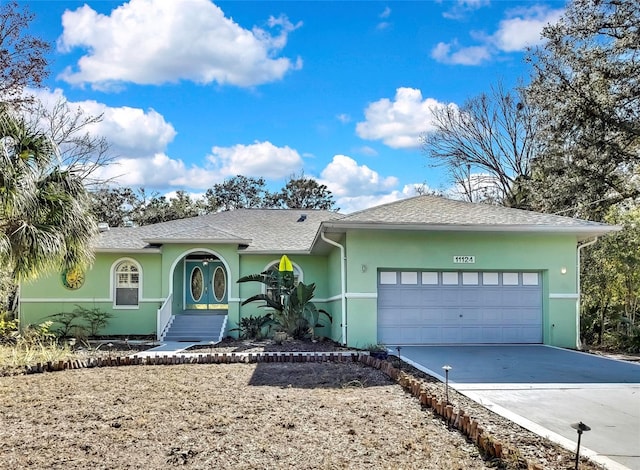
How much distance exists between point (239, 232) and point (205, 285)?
238 cm

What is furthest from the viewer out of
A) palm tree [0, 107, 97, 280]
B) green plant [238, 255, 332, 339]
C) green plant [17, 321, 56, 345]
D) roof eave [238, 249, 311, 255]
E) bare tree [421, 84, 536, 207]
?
bare tree [421, 84, 536, 207]

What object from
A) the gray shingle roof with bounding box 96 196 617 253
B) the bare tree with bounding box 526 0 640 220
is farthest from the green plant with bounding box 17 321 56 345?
the bare tree with bounding box 526 0 640 220

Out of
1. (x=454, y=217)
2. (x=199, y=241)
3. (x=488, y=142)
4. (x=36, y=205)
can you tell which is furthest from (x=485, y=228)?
(x=488, y=142)

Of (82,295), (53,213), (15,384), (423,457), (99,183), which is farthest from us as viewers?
(99,183)

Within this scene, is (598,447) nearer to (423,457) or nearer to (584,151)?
(423,457)

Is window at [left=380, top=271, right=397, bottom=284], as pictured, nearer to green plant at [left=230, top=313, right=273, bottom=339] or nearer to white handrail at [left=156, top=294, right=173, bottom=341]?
green plant at [left=230, top=313, right=273, bottom=339]

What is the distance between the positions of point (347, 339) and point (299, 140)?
14.8 metres

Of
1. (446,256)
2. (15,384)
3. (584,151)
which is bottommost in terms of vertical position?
(15,384)

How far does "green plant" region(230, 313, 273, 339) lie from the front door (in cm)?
314

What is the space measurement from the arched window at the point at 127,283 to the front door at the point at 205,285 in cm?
210

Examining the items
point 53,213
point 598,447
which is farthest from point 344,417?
point 53,213

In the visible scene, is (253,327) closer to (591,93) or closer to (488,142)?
(591,93)

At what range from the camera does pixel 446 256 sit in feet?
45.1

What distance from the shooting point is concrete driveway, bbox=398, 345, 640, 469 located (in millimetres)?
5260
